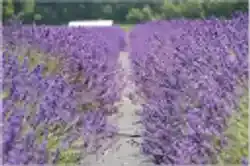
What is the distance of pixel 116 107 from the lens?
515 centimetres

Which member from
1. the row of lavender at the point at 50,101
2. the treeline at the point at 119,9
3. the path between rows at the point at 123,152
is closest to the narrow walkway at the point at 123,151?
the path between rows at the point at 123,152

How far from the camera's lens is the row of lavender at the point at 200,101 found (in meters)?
2.25

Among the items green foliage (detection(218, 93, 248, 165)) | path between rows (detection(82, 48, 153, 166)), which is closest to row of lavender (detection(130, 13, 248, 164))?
green foliage (detection(218, 93, 248, 165))

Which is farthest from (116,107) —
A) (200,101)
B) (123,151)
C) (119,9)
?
(119,9)

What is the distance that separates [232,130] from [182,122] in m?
0.81

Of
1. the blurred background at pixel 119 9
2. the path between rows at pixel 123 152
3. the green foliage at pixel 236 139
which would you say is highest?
the blurred background at pixel 119 9

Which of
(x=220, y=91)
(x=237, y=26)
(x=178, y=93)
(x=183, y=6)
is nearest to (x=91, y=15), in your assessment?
(x=183, y=6)

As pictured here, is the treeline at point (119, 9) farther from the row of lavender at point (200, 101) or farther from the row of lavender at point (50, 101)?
the row of lavender at point (200, 101)

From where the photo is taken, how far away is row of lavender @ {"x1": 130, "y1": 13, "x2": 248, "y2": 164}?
225cm

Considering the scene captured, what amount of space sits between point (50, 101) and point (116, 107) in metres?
2.50

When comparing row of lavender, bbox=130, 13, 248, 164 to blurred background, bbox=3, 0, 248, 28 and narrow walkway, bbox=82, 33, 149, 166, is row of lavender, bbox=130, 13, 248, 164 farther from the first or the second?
blurred background, bbox=3, 0, 248, 28

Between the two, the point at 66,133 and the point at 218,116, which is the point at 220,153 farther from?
the point at 66,133

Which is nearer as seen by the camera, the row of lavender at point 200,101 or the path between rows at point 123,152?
the row of lavender at point 200,101

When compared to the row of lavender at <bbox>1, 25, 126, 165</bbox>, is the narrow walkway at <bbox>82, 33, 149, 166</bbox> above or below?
below
